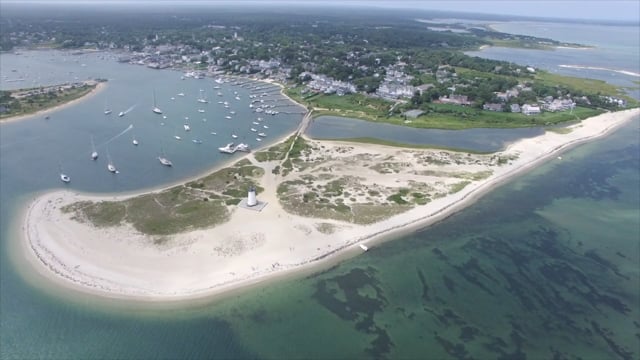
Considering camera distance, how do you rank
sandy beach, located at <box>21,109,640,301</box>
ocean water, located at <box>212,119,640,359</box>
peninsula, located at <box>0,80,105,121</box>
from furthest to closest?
peninsula, located at <box>0,80,105,121</box>, sandy beach, located at <box>21,109,640,301</box>, ocean water, located at <box>212,119,640,359</box>

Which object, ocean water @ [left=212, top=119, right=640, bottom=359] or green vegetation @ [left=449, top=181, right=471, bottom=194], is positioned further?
green vegetation @ [left=449, top=181, right=471, bottom=194]

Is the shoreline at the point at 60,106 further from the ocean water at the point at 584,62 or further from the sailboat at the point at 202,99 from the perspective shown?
the ocean water at the point at 584,62

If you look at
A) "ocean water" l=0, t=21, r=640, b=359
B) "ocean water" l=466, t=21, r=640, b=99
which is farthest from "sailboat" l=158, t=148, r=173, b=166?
"ocean water" l=466, t=21, r=640, b=99

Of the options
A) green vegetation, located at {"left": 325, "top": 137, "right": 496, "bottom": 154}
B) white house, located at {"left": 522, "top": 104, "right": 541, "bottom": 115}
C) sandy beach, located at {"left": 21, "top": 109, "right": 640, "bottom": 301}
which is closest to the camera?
sandy beach, located at {"left": 21, "top": 109, "right": 640, "bottom": 301}

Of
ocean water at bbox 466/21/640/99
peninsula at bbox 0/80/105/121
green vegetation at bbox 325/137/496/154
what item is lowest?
peninsula at bbox 0/80/105/121

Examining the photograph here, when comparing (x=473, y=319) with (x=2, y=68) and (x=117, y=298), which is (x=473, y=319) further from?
(x=2, y=68)

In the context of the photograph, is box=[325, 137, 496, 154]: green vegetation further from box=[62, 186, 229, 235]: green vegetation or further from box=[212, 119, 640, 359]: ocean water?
box=[62, 186, 229, 235]: green vegetation
